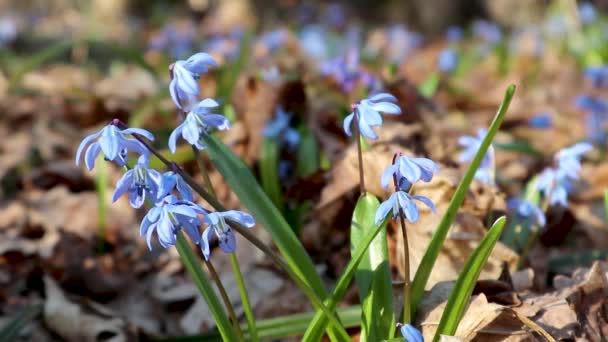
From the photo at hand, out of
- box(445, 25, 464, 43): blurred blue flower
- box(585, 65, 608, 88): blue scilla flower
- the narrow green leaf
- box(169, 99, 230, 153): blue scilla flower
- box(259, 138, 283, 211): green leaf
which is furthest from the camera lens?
box(445, 25, 464, 43): blurred blue flower

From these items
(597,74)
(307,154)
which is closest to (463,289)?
(307,154)


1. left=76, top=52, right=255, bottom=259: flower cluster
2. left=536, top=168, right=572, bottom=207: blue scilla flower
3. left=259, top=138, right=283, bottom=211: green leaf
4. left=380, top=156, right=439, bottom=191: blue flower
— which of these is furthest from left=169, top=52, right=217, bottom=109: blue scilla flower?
left=259, top=138, right=283, bottom=211: green leaf

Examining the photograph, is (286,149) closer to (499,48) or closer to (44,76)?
(44,76)

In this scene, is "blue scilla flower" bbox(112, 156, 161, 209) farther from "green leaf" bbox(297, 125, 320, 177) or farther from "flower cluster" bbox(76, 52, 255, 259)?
"green leaf" bbox(297, 125, 320, 177)

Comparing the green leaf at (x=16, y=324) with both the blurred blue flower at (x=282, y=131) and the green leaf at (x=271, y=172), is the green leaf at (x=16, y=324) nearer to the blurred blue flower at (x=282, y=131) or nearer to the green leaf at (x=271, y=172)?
the green leaf at (x=271, y=172)

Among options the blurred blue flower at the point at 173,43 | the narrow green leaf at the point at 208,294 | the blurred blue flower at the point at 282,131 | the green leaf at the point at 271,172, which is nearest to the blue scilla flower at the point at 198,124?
the narrow green leaf at the point at 208,294

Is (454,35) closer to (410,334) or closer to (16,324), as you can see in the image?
(16,324)

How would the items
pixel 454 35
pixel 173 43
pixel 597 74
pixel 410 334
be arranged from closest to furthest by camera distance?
1. pixel 410 334
2. pixel 597 74
3. pixel 173 43
4. pixel 454 35
